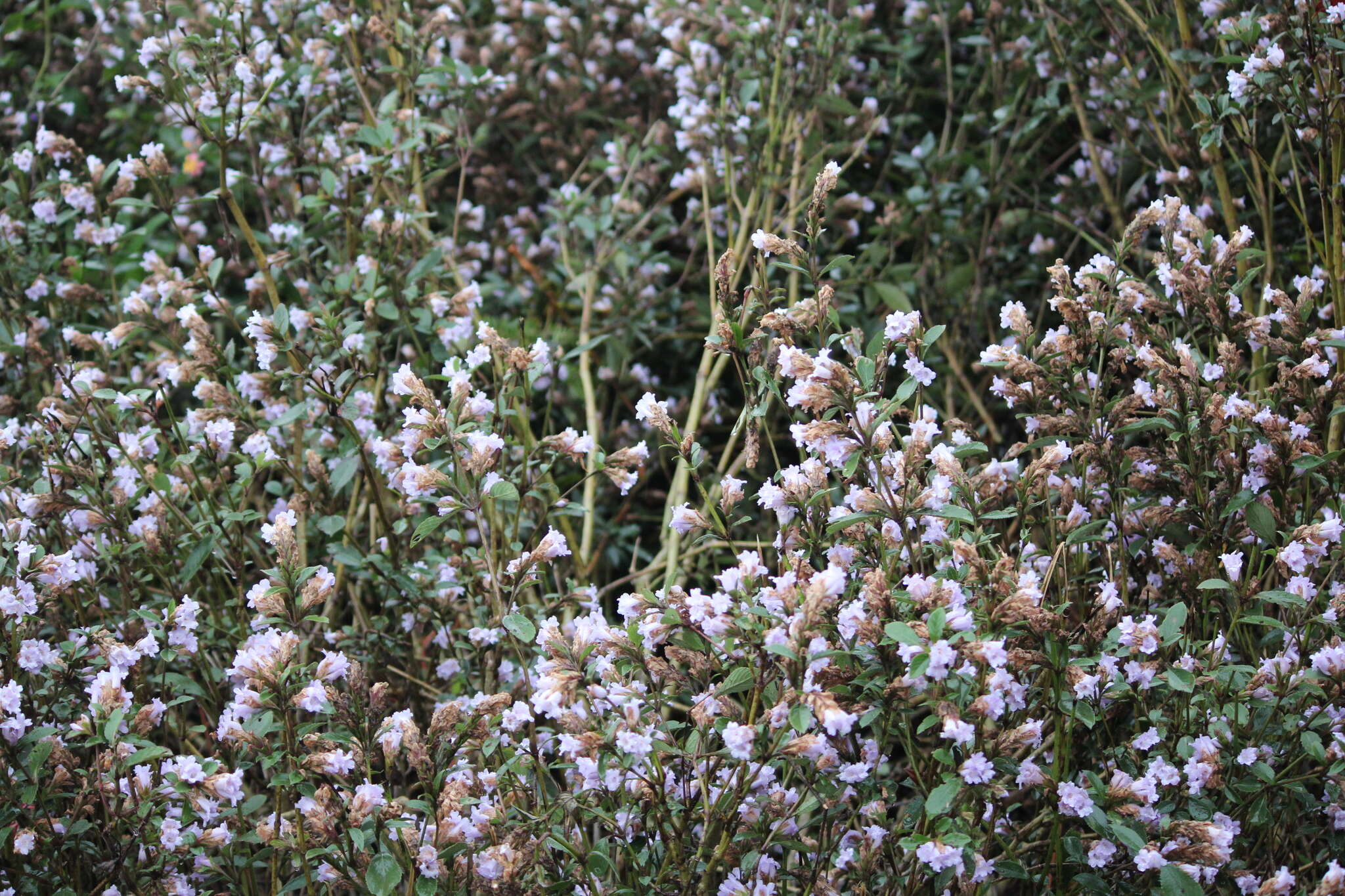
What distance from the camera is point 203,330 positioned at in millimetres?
2479

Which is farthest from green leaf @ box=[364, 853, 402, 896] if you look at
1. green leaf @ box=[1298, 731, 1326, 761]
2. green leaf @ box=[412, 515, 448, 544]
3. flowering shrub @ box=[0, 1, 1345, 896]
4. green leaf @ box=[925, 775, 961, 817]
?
green leaf @ box=[1298, 731, 1326, 761]

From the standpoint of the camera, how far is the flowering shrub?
69.2 inches

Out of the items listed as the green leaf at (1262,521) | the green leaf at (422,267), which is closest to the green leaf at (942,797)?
the green leaf at (1262,521)

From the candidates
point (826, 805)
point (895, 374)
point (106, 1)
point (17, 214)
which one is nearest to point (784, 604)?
point (826, 805)

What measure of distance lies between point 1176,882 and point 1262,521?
2.20 feet

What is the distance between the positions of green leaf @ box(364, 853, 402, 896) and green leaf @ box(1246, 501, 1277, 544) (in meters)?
1.52

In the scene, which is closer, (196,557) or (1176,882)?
(1176,882)

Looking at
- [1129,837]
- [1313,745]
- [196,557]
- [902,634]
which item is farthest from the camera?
[196,557]

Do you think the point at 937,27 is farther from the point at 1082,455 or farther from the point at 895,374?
the point at 1082,455

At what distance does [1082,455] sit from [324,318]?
148cm

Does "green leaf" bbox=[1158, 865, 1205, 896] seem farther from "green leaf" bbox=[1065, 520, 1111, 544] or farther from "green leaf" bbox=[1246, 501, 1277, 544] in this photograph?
"green leaf" bbox=[1246, 501, 1277, 544]

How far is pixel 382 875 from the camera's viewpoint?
68.3 inches

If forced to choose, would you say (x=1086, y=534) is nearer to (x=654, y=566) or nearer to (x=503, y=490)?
(x=503, y=490)

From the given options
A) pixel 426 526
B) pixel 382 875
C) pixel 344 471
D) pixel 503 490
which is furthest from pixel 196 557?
pixel 382 875
